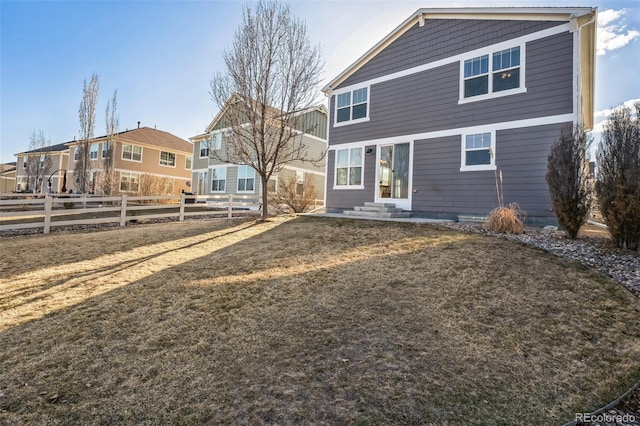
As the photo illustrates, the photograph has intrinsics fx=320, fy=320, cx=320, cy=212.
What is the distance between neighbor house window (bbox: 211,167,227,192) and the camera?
2392cm

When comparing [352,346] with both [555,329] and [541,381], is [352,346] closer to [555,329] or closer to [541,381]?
[541,381]

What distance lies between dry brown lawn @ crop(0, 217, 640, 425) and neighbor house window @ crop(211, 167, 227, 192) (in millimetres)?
18344

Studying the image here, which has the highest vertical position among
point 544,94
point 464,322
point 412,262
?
point 544,94

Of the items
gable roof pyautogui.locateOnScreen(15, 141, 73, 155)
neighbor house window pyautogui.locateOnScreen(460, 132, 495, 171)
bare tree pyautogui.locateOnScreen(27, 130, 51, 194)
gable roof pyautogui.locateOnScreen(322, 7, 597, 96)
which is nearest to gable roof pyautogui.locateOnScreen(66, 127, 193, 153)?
gable roof pyautogui.locateOnScreen(15, 141, 73, 155)

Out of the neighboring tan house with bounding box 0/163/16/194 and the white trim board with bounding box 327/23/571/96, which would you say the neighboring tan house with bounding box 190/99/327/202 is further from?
the neighboring tan house with bounding box 0/163/16/194

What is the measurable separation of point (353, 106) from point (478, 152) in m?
5.69

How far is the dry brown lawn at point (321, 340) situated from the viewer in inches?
93.1

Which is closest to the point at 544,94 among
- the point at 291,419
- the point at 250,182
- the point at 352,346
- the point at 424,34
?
the point at 424,34

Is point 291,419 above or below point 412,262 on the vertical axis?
below

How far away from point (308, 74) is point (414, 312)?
9.37 metres

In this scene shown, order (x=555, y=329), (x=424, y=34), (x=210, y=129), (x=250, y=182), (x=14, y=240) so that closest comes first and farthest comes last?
(x=555, y=329) < (x=14, y=240) < (x=424, y=34) < (x=250, y=182) < (x=210, y=129)

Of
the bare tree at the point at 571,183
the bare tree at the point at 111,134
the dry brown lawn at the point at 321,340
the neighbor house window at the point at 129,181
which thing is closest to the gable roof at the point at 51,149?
the neighbor house window at the point at 129,181

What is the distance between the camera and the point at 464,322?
352 cm

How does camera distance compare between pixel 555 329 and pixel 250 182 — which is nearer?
pixel 555 329
